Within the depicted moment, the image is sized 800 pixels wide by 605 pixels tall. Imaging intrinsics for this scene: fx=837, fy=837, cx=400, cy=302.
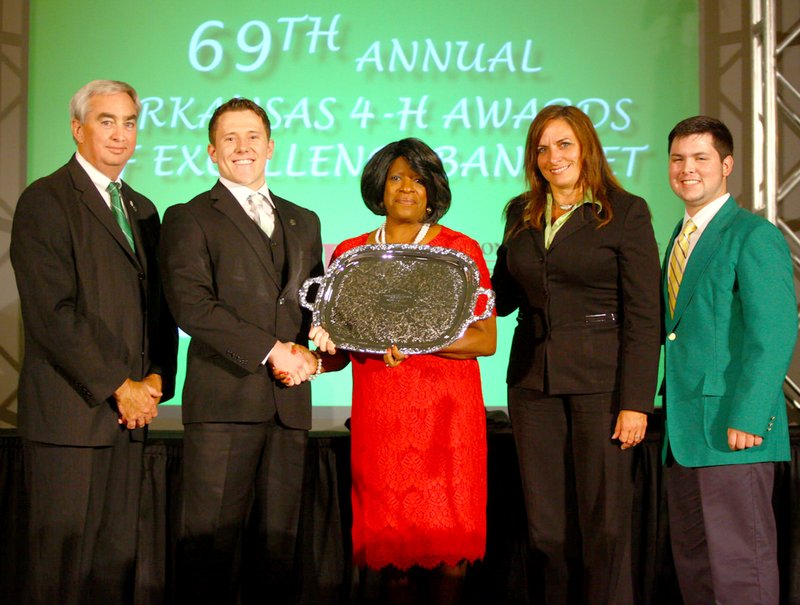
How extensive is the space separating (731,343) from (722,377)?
10 cm

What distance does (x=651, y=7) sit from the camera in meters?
4.33

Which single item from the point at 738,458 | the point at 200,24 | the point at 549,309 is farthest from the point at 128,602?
the point at 200,24

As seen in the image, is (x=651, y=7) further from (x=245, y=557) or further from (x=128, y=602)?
(x=128, y=602)

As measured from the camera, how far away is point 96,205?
2459 millimetres

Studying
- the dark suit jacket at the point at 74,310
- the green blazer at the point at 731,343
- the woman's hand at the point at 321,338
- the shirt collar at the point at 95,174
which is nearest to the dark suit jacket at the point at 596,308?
the green blazer at the point at 731,343

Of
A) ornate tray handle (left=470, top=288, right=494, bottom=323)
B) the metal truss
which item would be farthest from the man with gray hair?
the metal truss

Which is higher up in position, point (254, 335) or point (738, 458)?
point (254, 335)

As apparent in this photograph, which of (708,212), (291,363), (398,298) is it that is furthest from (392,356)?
(708,212)

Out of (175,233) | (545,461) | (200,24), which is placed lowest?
(545,461)

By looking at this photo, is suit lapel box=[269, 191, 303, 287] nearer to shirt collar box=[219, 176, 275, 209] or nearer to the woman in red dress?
shirt collar box=[219, 176, 275, 209]

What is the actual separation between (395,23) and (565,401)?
8.37 ft

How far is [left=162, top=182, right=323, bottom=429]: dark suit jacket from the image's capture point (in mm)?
2389

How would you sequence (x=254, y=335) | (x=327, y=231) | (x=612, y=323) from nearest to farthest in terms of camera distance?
(x=254, y=335) → (x=612, y=323) → (x=327, y=231)

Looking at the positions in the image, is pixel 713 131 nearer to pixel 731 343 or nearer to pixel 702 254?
pixel 702 254
